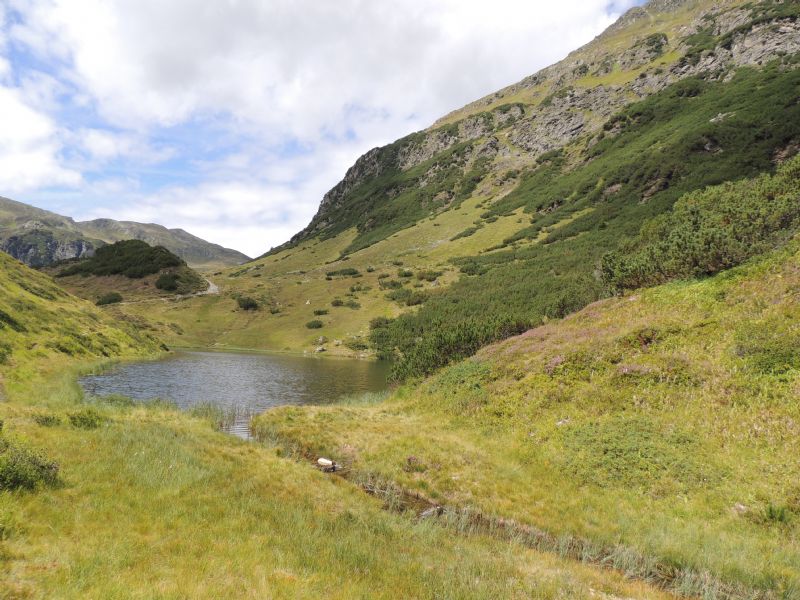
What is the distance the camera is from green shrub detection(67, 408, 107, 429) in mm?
17584

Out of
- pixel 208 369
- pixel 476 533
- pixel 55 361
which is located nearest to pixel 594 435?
pixel 476 533

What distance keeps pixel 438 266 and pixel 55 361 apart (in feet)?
320

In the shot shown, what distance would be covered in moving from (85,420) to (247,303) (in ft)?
307

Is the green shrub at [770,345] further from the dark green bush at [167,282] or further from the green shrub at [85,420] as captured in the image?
the dark green bush at [167,282]

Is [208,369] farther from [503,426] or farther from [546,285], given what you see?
[546,285]

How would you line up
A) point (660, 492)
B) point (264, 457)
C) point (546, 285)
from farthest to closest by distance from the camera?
point (546, 285)
point (264, 457)
point (660, 492)

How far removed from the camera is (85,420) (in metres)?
18.1

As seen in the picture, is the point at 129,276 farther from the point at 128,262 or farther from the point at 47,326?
the point at 47,326

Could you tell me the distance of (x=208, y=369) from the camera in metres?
52.9

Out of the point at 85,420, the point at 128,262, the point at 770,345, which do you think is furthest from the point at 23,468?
the point at 128,262

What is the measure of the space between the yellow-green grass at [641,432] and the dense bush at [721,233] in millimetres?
2388

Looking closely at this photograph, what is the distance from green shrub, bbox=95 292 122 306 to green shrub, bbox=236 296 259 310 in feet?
97.4

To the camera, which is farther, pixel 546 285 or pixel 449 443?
pixel 546 285

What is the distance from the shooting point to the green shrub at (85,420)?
57.7ft
